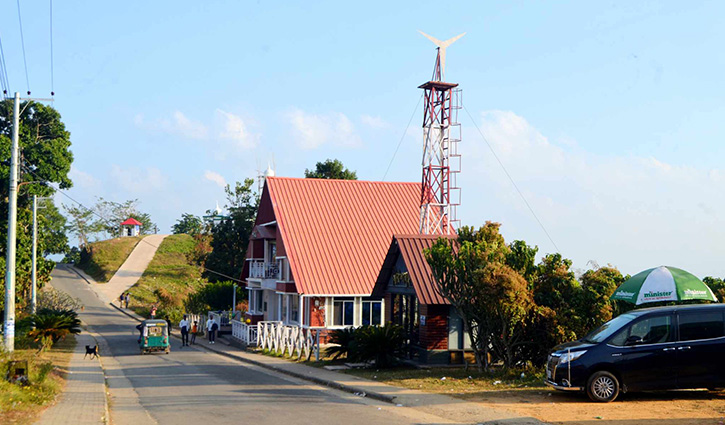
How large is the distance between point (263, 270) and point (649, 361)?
97.3 ft

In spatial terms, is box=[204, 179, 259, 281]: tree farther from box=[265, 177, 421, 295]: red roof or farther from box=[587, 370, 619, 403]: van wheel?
box=[587, 370, 619, 403]: van wheel

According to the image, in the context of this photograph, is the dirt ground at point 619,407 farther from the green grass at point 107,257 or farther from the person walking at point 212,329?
the green grass at point 107,257

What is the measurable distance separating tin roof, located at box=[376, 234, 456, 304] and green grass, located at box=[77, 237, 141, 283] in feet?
228

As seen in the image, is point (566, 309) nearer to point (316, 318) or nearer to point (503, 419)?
point (503, 419)

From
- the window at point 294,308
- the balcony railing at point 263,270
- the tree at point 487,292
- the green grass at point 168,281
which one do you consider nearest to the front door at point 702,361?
the tree at point 487,292

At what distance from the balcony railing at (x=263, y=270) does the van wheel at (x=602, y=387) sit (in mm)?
25532

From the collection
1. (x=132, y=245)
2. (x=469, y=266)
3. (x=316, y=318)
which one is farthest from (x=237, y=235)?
(x=132, y=245)

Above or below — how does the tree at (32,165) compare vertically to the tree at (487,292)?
above

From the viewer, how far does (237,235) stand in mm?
55125

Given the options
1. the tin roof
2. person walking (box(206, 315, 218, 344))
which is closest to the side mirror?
the tin roof

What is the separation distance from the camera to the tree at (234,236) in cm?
5478

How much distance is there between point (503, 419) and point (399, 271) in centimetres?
1243

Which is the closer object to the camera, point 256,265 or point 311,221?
point 311,221

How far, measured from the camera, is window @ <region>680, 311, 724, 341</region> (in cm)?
1434
